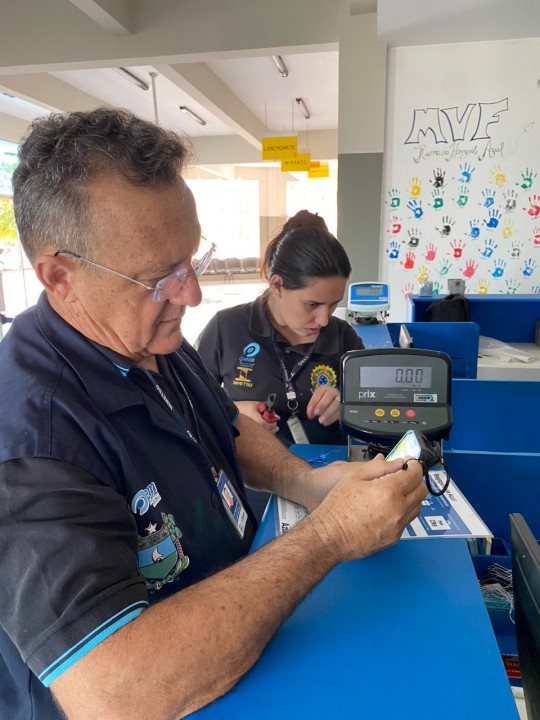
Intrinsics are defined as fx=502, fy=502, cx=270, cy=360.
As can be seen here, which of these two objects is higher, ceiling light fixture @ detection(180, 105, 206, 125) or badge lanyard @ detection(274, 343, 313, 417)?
ceiling light fixture @ detection(180, 105, 206, 125)

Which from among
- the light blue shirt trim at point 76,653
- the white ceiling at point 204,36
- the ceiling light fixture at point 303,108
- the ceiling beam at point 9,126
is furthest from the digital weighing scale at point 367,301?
the ceiling beam at point 9,126

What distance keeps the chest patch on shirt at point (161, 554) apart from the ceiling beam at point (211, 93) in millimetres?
5124

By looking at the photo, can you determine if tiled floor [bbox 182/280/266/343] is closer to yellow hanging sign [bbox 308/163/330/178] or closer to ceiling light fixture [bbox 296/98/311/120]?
yellow hanging sign [bbox 308/163/330/178]

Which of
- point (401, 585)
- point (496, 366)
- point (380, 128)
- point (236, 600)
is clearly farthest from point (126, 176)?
point (380, 128)

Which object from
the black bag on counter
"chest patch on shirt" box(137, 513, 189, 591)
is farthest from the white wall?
"chest patch on shirt" box(137, 513, 189, 591)

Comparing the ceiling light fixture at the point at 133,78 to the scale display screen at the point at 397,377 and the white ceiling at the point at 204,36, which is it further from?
the scale display screen at the point at 397,377

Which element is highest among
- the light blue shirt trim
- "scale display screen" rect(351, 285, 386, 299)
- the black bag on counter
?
"scale display screen" rect(351, 285, 386, 299)

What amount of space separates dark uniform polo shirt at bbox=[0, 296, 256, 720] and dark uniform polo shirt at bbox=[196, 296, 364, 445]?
74cm

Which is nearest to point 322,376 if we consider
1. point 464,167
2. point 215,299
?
point 464,167

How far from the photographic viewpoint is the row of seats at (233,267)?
13.8 metres

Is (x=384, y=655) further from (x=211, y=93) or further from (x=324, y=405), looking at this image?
(x=211, y=93)

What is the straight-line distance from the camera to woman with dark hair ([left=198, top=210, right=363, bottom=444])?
1652 millimetres

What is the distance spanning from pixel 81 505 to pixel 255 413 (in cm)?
96

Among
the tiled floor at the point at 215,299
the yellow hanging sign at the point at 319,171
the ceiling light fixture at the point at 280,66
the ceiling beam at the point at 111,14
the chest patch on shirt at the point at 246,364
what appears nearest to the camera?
the chest patch on shirt at the point at 246,364
